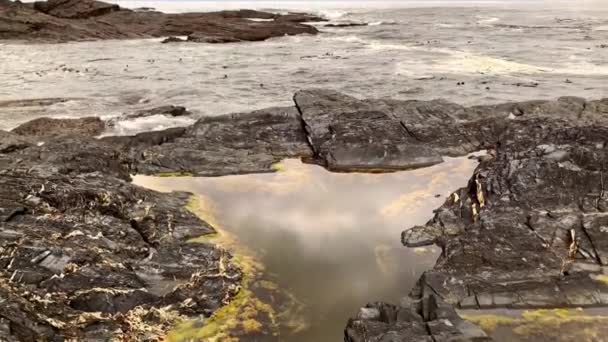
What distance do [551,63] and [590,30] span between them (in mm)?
27132

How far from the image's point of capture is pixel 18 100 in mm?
28062

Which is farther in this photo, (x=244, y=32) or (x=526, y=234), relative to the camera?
(x=244, y=32)

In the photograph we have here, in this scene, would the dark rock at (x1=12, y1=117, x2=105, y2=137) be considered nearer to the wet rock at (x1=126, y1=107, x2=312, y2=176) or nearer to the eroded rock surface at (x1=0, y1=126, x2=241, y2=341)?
the wet rock at (x1=126, y1=107, x2=312, y2=176)

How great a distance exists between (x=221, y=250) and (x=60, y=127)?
13386 mm

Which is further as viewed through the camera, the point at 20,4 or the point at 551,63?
the point at 20,4

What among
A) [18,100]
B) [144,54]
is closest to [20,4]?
[144,54]

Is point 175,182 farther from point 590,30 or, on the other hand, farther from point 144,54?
point 590,30

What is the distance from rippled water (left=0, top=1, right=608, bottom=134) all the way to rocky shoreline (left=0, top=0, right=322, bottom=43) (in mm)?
3402

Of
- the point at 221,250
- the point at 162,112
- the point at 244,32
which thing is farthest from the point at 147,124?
the point at 244,32

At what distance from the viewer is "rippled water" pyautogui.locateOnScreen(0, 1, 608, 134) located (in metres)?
29.2

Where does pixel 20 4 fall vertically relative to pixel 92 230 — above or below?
above

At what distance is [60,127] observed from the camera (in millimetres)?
22188

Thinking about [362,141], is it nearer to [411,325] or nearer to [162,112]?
[162,112]

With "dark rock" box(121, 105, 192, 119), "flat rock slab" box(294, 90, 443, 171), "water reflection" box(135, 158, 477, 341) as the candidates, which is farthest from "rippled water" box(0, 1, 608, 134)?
"water reflection" box(135, 158, 477, 341)
